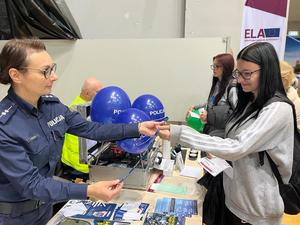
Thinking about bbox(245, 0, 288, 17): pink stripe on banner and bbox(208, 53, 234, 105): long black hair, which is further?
bbox(245, 0, 288, 17): pink stripe on banner

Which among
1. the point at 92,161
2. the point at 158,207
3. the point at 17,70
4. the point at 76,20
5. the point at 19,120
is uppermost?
the point at 76,20

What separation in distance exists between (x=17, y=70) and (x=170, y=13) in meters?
2.60

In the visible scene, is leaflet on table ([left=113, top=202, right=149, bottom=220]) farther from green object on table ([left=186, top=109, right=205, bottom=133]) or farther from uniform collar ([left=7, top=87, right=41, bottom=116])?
green object on table ([left=186, top=109, right=205, bottom=133])

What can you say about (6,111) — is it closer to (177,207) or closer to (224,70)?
(177,207)

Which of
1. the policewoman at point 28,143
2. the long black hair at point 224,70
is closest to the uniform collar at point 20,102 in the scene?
the policewoman at point 28,143

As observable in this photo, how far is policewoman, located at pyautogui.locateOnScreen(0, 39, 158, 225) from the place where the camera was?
3.51 feet

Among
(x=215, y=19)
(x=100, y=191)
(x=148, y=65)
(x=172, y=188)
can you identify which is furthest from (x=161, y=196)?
(x=215, y=19)

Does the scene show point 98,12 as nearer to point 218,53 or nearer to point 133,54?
point 133,54

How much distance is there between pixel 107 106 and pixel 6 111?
0.79 m

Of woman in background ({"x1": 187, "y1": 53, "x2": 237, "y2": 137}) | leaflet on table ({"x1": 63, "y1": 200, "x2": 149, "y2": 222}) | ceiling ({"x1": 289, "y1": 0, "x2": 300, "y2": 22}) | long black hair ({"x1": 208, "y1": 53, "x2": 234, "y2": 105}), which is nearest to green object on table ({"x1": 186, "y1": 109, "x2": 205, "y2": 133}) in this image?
woman in background ({"x1": 187, "y1": 53, "x2": 237, "y2": 137})

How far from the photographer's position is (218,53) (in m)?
3.02

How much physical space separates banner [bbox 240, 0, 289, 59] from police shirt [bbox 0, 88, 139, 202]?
2.54 meters

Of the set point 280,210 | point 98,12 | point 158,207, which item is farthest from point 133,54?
point 280,210

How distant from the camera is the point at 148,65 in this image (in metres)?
3.20
